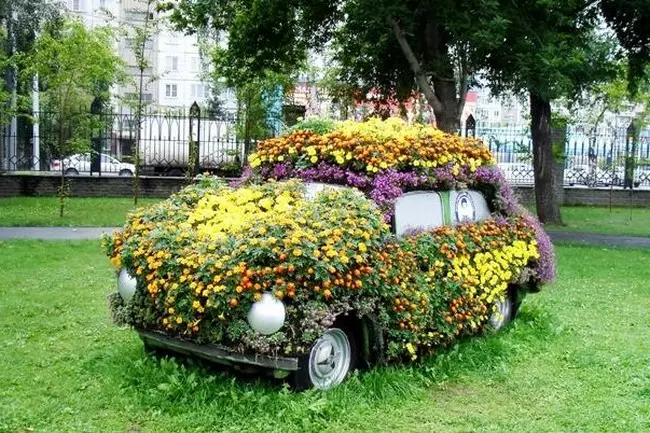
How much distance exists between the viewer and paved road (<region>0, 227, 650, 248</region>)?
1409cm

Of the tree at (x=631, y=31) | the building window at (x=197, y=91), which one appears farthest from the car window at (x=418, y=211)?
the building window at (x=197, y=91)

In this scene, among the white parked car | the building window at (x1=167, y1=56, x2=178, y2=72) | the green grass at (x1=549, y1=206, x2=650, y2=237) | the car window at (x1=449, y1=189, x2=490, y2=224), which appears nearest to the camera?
the car window at (x1=449, y1=189, x2=490, y2=224)

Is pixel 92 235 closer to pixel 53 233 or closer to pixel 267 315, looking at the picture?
pixel 53 233

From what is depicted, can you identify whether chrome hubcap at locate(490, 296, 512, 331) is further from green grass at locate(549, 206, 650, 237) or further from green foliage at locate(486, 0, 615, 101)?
green grass at locate(549, 206, 650, 237)

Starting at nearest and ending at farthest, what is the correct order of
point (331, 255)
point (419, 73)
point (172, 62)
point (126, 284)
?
point (331, 255)
point (126, 284)
point (419, 73)
point (172, 62)

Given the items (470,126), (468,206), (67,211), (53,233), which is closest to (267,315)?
(468,206)

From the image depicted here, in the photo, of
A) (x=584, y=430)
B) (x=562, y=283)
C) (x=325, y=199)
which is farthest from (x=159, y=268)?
(x=562, y=283)

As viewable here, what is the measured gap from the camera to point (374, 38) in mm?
18672

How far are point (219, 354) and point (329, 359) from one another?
2.58 feet

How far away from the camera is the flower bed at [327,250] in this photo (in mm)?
5059

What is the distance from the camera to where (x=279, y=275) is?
5043 mm

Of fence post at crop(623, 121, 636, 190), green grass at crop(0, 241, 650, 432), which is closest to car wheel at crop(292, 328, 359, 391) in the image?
green grass at crop(0, 241, 650, 432)

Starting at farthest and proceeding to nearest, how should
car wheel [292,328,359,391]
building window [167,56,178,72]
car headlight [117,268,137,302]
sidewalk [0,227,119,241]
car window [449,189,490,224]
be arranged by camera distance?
building window [167,56,178,72], sidewalk [0,227,119,241], car window [449,189,490,224], car headlight [117,268,137,302], car wheel [292,328,359,391]

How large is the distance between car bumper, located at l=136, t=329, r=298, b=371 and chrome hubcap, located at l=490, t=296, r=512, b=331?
105 inches
